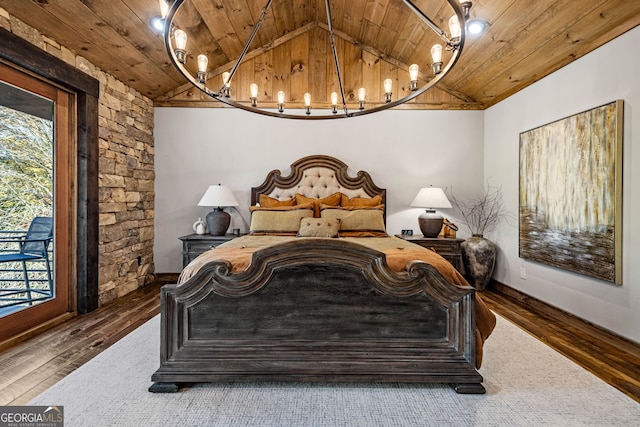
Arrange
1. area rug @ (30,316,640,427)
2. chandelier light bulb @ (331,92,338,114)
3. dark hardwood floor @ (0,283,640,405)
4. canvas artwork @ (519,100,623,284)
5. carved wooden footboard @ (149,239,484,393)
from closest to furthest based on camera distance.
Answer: area rug @ (30,316,640,427) → carved wooden footboard @ (149,239,484,393) → dark hardwood floor @ (0,283,640,405) → canvas artwork @ (519,100,623,284) → chandelier light bulb @ (331,92,338,114)

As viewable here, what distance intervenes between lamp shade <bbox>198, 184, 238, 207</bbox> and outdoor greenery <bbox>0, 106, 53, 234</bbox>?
4.99 feet

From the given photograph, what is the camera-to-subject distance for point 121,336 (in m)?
2.70

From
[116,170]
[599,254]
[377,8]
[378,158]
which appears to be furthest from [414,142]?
[116,170]

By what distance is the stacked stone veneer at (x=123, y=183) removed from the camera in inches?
138

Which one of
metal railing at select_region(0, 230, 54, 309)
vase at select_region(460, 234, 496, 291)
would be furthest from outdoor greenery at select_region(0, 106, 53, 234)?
vase at select_region(460, 234, 496, 291)

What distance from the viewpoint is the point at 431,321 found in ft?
6.40

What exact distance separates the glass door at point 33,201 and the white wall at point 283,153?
140 centimetres

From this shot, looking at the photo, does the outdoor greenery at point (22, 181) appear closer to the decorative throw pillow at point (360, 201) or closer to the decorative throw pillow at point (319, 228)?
the decorative throw pillow at point (319, 228)

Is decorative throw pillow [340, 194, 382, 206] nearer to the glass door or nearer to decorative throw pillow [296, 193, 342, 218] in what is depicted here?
decorative throw pillow [296, 193, 342, 218]

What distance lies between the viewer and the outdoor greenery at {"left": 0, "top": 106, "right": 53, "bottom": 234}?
2.54m

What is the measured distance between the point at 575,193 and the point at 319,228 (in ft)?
7.97

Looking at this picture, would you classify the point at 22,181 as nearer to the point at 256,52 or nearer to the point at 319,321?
the point at 319,321

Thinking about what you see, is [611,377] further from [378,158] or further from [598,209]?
[378,158]

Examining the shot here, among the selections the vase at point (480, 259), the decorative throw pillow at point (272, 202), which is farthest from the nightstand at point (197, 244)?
the vase at point (480, 259)
